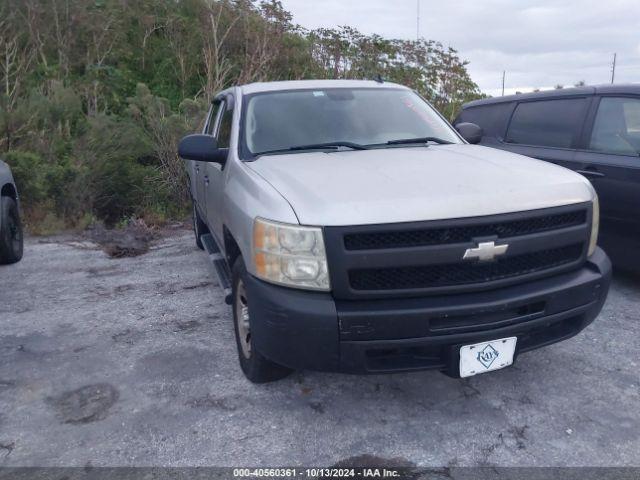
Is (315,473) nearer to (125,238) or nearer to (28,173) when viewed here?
(125,238)

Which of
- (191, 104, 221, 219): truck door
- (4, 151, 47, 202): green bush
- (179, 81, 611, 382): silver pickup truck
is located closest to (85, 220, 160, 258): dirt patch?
(4, 151, 47, 202): green bush

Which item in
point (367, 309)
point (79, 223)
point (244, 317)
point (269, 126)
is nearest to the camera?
point (367, 309)

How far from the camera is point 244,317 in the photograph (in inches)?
133

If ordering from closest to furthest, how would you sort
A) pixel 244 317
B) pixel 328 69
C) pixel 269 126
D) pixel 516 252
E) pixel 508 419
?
pixel 516 252 → pixel 508 419 → pixel 244 317 → pixel 269 126 → pixel 328 69

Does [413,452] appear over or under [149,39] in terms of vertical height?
under

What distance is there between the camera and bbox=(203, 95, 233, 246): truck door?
4.01 m

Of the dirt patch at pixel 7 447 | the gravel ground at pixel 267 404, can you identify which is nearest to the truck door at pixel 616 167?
the gravel ground at pixel 267 404

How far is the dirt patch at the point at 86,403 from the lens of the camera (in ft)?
10.1

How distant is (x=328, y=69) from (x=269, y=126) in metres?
9.07

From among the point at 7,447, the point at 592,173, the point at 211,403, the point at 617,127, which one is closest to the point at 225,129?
the point at 211,403

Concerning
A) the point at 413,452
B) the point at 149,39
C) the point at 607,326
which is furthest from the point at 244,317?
the point at 149,39

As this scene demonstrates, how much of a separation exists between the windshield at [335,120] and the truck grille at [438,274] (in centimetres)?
141

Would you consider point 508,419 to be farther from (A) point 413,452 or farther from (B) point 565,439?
(A) point 413,452

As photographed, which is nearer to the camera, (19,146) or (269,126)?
(269,126)
